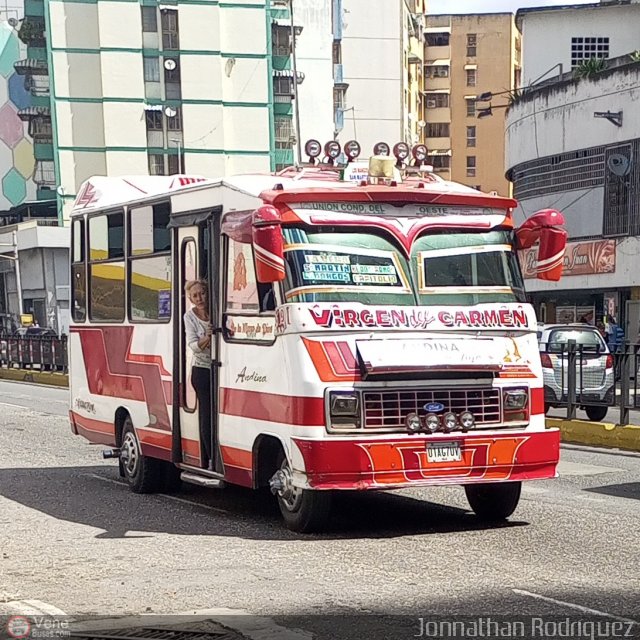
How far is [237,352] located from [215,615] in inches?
135

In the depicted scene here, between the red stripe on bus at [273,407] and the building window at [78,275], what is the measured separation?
12.2ft

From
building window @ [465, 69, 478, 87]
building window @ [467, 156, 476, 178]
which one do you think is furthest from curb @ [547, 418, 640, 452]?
building window @ [465, 69, 478, 87]

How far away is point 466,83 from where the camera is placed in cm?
9750

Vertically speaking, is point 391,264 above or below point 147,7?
below

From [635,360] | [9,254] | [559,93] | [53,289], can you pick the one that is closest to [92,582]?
[635,360]

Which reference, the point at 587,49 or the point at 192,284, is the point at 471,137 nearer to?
the point at 587,49

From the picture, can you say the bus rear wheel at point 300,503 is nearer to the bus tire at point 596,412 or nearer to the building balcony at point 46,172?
the bus tire at point 596,412

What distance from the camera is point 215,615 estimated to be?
6871mm

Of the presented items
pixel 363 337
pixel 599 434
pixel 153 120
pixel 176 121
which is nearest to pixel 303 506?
pixel 363 337

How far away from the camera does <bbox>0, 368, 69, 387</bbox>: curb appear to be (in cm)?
3200

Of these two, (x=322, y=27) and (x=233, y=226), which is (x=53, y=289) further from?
(x=233, y=226)

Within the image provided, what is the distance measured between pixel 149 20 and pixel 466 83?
125ft

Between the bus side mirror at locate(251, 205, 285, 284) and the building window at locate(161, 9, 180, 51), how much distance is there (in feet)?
197

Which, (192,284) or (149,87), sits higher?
(149,87)
